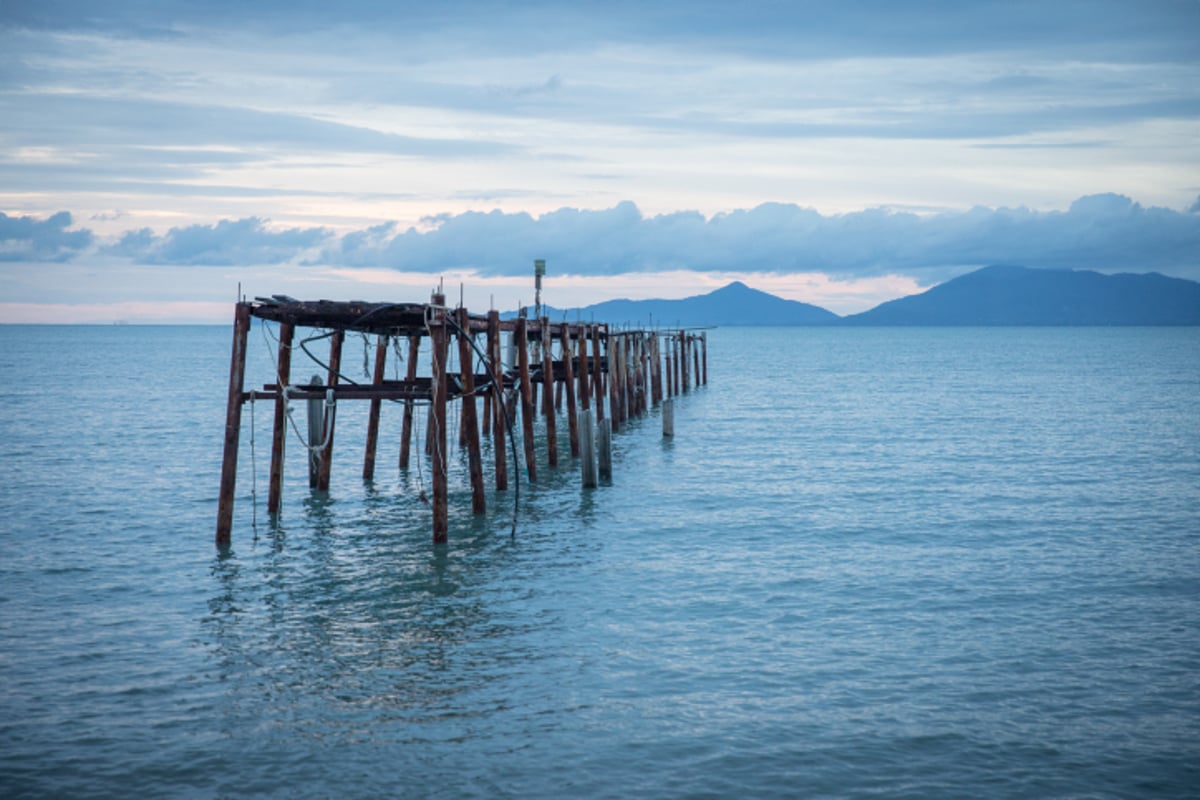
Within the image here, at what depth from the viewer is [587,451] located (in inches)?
952

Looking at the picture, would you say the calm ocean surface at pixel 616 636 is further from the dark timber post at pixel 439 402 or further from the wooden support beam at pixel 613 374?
the wooden support beam at pixel 613 374

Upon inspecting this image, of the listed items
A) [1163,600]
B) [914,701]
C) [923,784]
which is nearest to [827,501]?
[1163,600]

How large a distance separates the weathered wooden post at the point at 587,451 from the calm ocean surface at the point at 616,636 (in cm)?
93

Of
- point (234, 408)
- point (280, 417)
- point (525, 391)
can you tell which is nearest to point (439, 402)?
point (234, 408)

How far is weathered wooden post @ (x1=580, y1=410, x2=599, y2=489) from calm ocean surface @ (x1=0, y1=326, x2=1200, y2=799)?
93 cm

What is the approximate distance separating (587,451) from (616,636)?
1079 cm

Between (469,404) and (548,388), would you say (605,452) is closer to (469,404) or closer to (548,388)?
(548,388)

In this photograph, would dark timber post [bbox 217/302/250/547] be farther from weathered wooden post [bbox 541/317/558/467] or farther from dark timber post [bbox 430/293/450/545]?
weathered wooden post [bbox 541/317/558/467]

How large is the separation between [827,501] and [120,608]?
15304 mm

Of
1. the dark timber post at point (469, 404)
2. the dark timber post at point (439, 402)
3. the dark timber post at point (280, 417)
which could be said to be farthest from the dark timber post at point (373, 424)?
the dark timber post at point (439, 402)

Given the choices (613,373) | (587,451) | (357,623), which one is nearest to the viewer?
(357,623)

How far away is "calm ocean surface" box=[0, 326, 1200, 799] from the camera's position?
9695 mm

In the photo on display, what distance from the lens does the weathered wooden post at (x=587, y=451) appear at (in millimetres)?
23734

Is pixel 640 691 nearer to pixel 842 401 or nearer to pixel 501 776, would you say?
pixel 501 776
